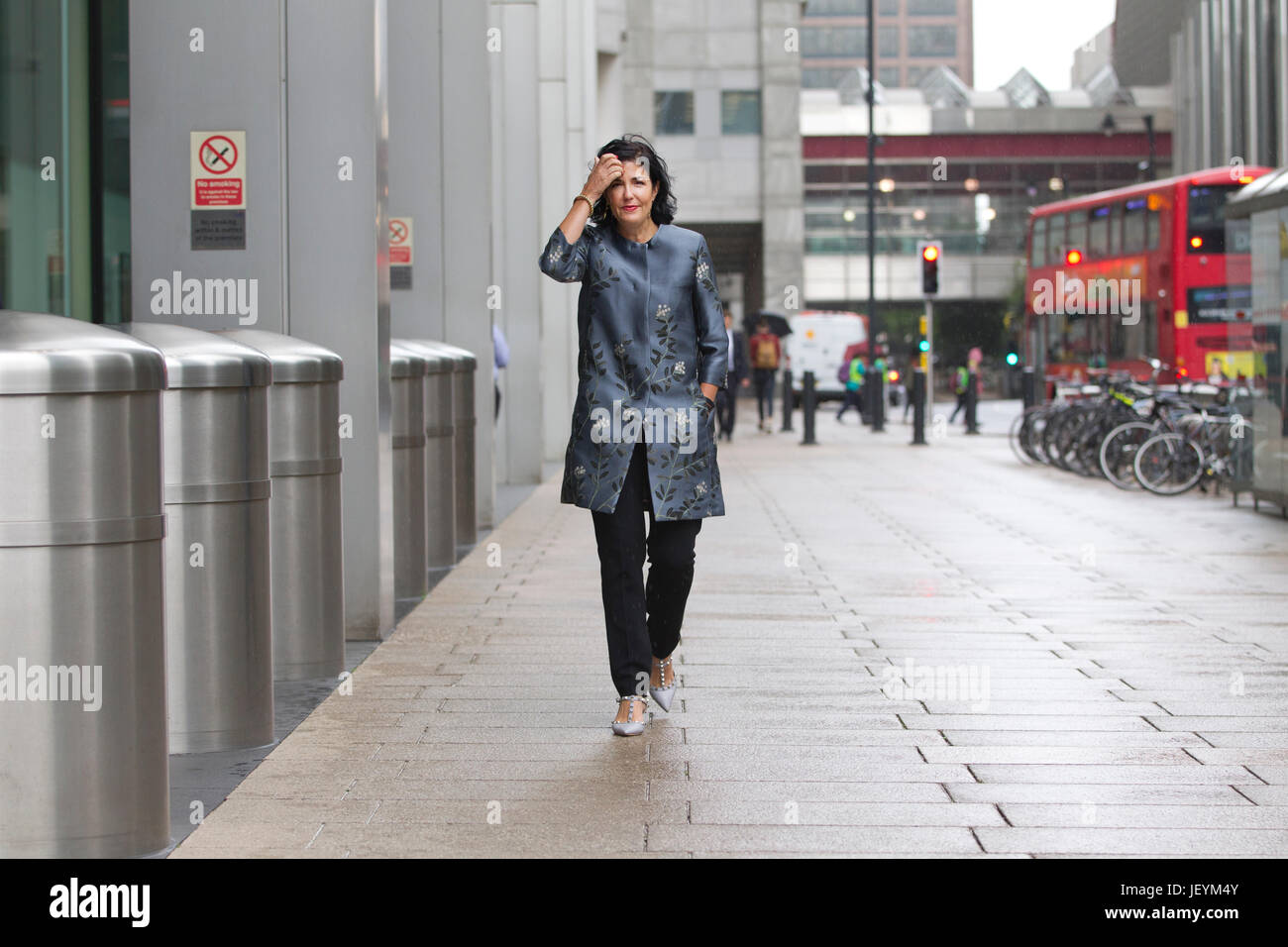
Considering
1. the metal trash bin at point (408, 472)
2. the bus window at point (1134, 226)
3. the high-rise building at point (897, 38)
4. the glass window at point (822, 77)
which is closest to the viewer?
the metal trash bin at point (408, 472)

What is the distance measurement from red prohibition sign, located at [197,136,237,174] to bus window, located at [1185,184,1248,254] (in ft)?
63.1

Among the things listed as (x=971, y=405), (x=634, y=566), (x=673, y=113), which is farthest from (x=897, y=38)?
(x=634, y=566)

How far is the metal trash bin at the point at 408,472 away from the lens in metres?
8.46

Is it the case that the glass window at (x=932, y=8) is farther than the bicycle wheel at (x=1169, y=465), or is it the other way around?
the glass window at (x=932, y=8)

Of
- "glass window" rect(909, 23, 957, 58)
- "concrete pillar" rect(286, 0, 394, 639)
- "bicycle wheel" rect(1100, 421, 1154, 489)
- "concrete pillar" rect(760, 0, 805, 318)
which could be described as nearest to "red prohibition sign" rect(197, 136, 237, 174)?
"concrete pillar" rect(286, 0, 394, 639)

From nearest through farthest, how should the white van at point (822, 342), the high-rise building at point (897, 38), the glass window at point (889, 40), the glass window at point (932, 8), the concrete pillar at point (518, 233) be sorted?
the concrete pillar at point (518, 233), the white van at point (822, 342), the high-rise building at point (897, 38), the glass window at point (889, 40), the glass window at point (932, 8)

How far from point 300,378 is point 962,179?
60558mm

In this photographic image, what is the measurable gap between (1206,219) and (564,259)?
20589 mm

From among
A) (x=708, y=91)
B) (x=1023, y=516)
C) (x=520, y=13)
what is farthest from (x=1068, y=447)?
(x=708, y=91)

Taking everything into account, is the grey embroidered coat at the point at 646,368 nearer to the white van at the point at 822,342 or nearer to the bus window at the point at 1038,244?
the bus window at the point at 1038,244

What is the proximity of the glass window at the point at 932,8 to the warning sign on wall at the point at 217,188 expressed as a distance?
125214mm

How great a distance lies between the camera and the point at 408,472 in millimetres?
8555

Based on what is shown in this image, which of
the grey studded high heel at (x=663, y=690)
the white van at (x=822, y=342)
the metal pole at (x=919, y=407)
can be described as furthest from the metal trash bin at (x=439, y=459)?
the white van at (x=822, y=342)

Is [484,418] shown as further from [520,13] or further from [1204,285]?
[1204,285]
